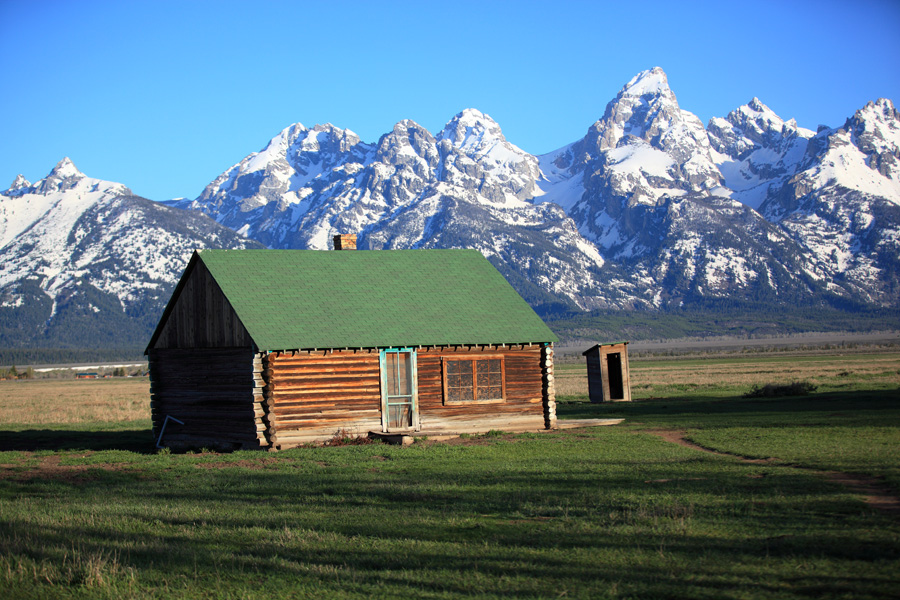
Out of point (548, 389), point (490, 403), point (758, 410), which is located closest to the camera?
point (490, 403)

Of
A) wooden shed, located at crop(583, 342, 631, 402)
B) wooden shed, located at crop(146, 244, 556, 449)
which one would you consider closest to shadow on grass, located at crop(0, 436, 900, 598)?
wooden shed, located at crop(146, 244, 556, 449)

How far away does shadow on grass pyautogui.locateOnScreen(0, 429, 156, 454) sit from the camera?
27812 mm

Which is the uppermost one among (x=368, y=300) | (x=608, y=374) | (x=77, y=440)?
(x=368, y=300)

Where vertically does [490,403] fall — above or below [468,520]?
above

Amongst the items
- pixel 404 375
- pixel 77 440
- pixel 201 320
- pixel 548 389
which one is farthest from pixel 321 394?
pixel 77 440

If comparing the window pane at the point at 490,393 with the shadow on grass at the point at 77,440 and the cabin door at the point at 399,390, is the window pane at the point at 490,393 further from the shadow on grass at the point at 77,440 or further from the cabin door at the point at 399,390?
the shadow on grass at the point at 77,440

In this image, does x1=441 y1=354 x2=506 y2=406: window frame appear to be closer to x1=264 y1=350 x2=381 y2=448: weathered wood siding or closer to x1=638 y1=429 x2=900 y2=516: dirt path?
x1=264 y1=350 x2=381 y2=448: weathered wood siding

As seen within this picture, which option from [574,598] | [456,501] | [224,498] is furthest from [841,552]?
[224,498]

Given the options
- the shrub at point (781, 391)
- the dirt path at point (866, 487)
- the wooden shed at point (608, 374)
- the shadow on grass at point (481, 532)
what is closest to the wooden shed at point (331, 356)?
the shadow on grass at point (481, 532)

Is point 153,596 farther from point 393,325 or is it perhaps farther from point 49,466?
point 393,325

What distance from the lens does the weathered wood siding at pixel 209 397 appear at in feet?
83.6

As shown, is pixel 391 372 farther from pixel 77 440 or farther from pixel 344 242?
pixel 77 440

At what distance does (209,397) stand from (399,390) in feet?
20.6

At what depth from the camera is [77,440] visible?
30141 millimetres
